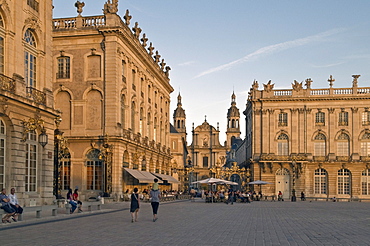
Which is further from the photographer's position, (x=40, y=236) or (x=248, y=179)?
(x=248, y=179)

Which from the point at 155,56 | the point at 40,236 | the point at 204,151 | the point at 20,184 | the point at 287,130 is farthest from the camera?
the point at 204,151

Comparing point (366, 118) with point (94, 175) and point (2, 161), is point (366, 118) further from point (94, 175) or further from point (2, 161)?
point (2, 161)

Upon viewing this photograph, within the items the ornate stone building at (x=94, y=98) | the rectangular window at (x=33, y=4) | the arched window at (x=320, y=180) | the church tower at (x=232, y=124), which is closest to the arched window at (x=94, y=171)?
the ornate stone building at (x=94, y=98)

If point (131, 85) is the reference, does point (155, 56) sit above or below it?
above

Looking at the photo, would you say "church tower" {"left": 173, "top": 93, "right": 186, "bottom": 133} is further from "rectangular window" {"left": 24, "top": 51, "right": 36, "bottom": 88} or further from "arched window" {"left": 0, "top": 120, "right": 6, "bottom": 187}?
"arched window" {"left": 0, "top": 120, "right": 6, "bottom": 187}

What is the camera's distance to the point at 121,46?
4659cm

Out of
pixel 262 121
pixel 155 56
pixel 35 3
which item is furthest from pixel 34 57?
pixel 262 121

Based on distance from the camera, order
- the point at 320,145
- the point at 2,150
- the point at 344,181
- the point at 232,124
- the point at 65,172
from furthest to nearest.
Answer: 1. the point at 232,124
2. the point at 320,145
3. the point at 344,181
4. the point at 65,172
5. the point at 2,150

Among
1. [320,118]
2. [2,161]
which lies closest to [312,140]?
[320,118]

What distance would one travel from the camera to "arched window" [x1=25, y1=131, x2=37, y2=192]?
2766 centimetres

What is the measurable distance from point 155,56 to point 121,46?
19123 millimetres

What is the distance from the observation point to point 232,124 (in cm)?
15912

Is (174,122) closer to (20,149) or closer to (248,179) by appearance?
(248,179)

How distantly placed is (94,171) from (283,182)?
124ft
